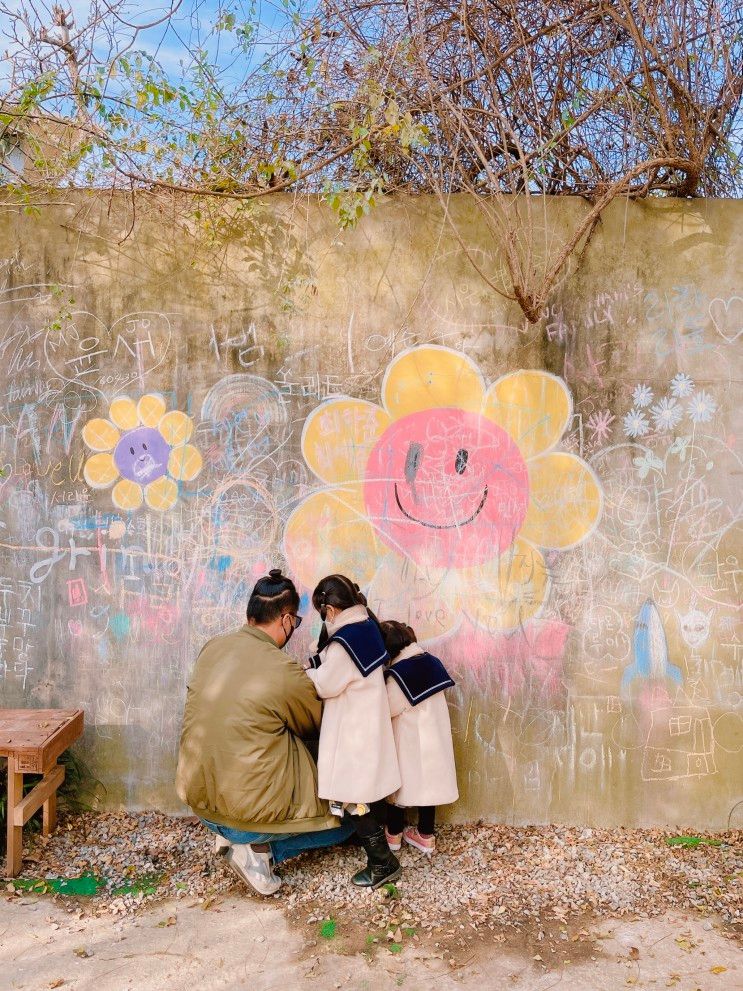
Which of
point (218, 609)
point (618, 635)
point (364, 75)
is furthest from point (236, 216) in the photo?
point (618, 635)

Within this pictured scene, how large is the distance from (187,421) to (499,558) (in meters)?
1.98

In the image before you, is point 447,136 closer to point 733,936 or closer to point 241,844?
point 241,844

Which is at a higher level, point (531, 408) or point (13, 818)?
point (531, 408)

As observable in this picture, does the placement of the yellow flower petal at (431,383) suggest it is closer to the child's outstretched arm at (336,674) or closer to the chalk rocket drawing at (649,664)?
the child's outstretched arm at (336,674)

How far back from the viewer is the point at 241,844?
371cm

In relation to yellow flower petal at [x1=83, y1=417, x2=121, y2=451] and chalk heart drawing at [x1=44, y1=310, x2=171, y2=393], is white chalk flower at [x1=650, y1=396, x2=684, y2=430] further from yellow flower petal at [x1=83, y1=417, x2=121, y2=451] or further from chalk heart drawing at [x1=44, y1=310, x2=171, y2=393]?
yellow flower petal at [x1=83, y1=417, x2=121, y2=451]

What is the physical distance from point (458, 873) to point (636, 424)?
2.63 meters

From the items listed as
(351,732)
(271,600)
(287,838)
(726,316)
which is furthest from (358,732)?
(726,316)

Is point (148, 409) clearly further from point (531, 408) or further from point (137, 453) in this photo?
point (531, 408)

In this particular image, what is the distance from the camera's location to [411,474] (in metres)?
4.36

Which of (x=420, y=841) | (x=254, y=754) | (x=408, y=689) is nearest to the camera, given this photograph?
(x=254, y=754)

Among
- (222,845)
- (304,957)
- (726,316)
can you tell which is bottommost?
(304,957)

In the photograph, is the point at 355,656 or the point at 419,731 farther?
the point at 419,731

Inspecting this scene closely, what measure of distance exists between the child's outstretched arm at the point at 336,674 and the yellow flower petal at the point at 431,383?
1442mm
